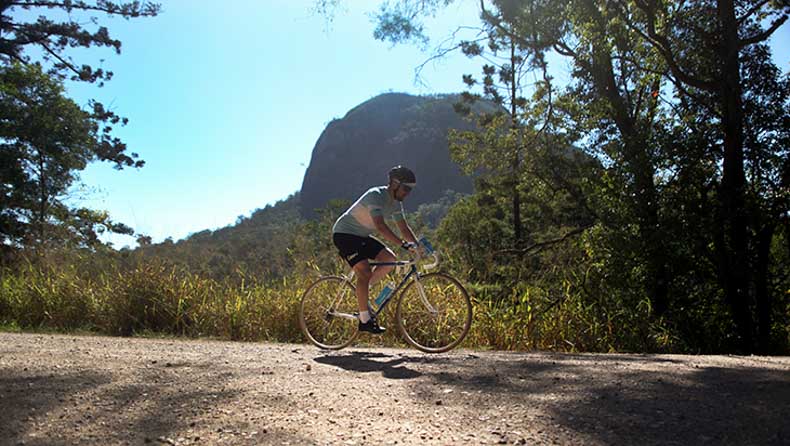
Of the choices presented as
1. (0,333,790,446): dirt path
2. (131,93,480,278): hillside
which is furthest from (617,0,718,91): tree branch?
(131,93,480,278): hillside

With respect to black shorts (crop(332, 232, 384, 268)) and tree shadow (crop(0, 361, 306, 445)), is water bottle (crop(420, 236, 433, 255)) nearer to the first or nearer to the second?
black shorts (crop(332, 232, 384, 268))

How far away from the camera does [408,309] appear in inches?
279

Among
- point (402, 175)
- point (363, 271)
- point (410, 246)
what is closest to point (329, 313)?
point (363, 271)

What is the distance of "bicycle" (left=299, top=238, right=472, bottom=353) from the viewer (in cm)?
646

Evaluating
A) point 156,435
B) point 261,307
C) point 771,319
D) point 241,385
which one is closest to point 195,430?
point 156,435

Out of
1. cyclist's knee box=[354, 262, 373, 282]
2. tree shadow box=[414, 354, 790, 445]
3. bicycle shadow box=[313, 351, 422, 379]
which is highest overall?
cyclist's knee box=[354, 262, 373, 282]

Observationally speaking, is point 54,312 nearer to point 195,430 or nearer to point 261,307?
point 261,307

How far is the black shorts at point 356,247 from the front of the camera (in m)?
6.30

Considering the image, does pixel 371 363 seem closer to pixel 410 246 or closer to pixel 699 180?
pixel 410 246

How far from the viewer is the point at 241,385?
14.3ft

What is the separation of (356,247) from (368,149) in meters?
121

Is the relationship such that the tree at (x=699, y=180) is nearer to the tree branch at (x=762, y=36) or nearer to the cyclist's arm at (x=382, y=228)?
the tree branch at (x=762, y=36)

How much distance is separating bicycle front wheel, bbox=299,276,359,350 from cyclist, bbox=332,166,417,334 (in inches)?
18.4

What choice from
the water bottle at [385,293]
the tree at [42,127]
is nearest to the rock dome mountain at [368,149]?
the tree at [42,127]
